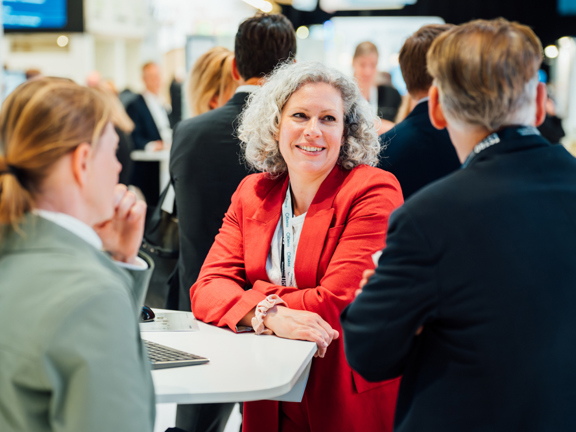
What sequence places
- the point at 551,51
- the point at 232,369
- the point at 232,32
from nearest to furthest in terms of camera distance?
1. the point at 232,369
2. the point at 232,32
3. the point at 551,51

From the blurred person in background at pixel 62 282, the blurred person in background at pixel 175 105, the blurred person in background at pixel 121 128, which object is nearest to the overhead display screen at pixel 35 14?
the blurred person in background at pixel 175 105

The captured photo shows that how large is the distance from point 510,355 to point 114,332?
73cm

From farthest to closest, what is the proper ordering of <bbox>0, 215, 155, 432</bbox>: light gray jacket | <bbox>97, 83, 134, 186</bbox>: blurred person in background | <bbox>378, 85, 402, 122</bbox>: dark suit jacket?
<bbox>378, 85, 402, 122</bbox>: dark suit jacket < <bbox>97, 83, 134, 186</bbox>: blurred person in background < <bbox>0, 215, 155, 432</bbox>: light gray jacket

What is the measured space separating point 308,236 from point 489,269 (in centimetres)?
89

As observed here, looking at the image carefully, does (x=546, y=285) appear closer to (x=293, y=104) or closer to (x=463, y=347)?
(x=463, y=347)

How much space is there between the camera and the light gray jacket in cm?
100

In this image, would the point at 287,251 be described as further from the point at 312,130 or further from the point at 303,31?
the point at 303,31

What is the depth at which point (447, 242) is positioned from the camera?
1195mm

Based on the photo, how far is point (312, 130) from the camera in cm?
212

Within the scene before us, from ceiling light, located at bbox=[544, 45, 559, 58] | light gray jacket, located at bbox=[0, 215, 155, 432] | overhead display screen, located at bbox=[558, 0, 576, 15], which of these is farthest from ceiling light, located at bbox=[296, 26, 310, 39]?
light gray jacket, located at bbox=[0, 215, 155, 432]

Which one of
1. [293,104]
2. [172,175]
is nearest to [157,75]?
[172,175]

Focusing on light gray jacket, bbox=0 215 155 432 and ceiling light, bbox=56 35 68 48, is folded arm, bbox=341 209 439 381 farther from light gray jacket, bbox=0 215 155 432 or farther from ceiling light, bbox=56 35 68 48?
ceiling light, bbox=56 35 68 48

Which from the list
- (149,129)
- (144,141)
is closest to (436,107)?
(144,141)

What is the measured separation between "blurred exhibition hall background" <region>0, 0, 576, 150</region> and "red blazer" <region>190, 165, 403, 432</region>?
5.89 m
